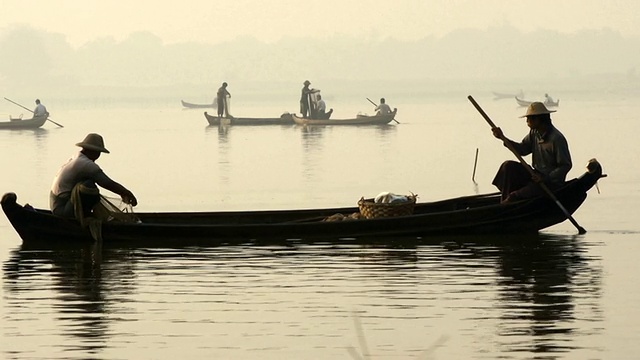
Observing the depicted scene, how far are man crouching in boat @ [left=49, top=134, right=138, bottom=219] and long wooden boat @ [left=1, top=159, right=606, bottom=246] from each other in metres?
0.29

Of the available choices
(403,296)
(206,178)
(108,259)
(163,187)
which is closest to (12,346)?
(403,296)

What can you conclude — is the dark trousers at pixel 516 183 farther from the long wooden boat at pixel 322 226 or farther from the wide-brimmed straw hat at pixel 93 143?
the wide-brimmed straw hat at pixel 93 143

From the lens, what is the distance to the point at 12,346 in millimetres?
10734

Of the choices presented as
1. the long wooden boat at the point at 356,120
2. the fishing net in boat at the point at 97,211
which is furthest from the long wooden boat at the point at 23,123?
the fishing net in boat at the point at 97,211

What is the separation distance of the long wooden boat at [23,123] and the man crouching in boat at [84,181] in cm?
4083

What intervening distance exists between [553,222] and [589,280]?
3.10m

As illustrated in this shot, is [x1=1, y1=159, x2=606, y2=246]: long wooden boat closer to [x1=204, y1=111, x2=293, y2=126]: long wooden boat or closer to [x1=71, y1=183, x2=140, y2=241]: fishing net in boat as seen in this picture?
[x1=71, y1=183, x2=140, y2=241]: fishing net in boat

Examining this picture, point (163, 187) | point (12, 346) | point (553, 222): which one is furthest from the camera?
point (163, 187)

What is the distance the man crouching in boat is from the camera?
15734mm

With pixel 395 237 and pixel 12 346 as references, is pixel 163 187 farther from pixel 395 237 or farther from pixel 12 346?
pixel 12 346

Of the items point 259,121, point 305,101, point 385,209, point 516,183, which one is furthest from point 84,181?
point 259,121

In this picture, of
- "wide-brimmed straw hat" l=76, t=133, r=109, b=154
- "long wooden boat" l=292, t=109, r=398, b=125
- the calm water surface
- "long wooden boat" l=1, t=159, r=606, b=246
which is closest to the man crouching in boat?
"wide-brimmed straw hat" l=76, t=133, r=109, b=154

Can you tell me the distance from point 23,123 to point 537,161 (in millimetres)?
43386

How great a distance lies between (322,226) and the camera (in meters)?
16.4
